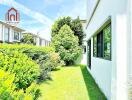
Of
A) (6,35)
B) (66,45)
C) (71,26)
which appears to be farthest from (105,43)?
(6,35)

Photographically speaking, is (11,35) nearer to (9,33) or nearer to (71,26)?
(9,33)

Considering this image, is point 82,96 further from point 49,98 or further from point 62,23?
point 62,23

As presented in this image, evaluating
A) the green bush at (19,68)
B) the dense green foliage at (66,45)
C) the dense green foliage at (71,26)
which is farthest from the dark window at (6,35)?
the green bush at (19,68)

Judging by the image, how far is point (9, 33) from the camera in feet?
145

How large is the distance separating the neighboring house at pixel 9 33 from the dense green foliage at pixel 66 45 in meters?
17.9

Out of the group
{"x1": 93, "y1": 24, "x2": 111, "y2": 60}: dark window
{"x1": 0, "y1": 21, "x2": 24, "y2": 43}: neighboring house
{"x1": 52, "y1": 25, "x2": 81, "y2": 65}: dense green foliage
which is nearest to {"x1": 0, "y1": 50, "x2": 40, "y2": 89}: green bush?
{"x1": 93, "y1": 24, "x2": 111, "y2": 60}: dark window

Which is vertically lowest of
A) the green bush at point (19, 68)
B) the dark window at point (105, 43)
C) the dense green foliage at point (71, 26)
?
the green bush at point (19, 68)

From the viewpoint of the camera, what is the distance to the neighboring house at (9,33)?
4010cm

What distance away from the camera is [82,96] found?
28.3ft

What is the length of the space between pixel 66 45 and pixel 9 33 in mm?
22971

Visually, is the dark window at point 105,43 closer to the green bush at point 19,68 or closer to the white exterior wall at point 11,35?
the green bush at point 19,68

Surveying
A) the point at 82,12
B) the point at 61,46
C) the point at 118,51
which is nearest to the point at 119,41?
the point at 118,51

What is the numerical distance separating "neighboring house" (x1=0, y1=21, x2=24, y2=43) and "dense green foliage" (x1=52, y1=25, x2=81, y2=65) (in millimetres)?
17870

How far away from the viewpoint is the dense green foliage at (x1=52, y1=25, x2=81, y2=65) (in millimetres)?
24172
